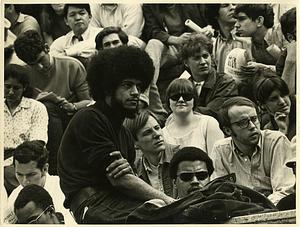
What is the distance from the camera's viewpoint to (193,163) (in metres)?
2.92

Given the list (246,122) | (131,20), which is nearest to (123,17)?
(131,20)

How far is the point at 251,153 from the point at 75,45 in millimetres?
1060

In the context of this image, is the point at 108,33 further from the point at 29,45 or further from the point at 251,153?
the point at 251,153

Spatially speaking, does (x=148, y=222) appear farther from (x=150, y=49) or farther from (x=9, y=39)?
(x=9, y=39)

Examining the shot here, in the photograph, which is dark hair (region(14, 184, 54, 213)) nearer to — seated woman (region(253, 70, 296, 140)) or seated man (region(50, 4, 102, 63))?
seated man (region(50, 4, 102, 63))

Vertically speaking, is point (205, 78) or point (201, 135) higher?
point (205, 78)

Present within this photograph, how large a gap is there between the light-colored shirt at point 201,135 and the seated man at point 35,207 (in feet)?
2.22

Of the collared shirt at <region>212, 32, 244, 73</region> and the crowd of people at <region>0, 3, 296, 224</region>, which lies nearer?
the crowd of people at <region>0, 3, 296, 224</region>

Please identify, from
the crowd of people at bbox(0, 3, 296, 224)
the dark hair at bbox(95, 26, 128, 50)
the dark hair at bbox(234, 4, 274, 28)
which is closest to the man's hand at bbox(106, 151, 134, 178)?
the crowd of people at bbox(0, 3, 296, 224)

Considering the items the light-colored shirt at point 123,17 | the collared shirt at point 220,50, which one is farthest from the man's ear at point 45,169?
the collared shirt at point 220,50

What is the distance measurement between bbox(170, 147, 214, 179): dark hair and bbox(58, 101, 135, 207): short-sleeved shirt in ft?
0.69

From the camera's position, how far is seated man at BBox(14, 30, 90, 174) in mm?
2943

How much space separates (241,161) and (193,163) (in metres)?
0.25

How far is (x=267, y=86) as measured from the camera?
2.97 metres
